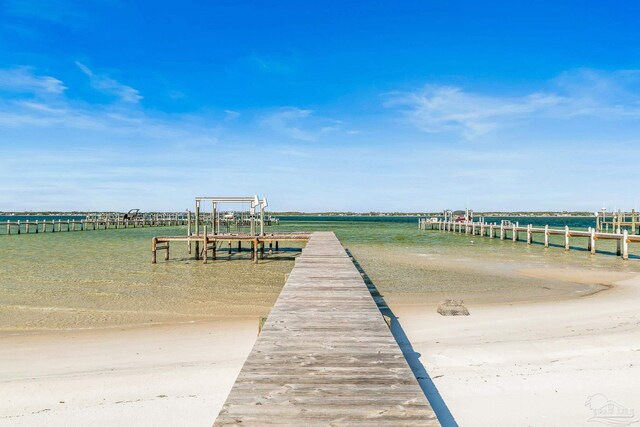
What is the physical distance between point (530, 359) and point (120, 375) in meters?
5.64

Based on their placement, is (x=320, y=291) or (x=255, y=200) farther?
(x=255, y=200)

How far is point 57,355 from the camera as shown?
6.37 metres

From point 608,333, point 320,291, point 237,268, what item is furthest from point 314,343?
point 237,268

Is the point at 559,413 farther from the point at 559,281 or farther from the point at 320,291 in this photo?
the point at 559,281

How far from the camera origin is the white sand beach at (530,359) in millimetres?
4449

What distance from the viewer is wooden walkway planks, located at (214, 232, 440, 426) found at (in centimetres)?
300

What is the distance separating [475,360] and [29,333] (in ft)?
25.6

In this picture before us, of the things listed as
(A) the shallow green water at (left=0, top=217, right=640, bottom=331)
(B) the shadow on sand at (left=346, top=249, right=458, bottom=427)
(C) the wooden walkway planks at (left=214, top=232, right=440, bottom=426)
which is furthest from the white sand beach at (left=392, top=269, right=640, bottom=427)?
(A) the shallow green water at (left=0, top=217, right=640, bottom=331)

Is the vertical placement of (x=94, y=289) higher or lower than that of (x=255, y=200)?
lower

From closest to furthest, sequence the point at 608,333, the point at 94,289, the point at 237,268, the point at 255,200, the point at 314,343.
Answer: the point at 314,343
the point at 608,333
the point at 94,289
the point at 237,268
the point at 255,200

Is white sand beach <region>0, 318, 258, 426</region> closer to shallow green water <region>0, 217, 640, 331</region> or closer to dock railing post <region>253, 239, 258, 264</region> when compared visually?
shallow green water <region>0, 217, 640, 331</region>

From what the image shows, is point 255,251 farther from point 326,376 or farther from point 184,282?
point 326,376

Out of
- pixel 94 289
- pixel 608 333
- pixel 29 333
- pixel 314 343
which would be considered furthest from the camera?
pixel 94 289

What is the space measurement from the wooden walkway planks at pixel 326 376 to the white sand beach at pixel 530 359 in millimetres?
1081
